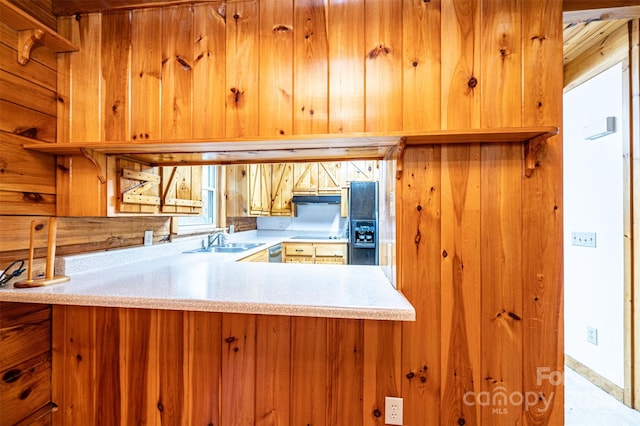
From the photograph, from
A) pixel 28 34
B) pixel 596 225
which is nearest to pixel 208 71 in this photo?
pixel 28 34

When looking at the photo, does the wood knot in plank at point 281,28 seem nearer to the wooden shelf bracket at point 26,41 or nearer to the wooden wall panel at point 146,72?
the wooden wall panel at point 146,72

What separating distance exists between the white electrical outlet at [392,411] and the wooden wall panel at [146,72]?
1.66m

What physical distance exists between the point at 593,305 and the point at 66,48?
4026mm

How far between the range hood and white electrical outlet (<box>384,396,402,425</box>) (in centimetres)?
315

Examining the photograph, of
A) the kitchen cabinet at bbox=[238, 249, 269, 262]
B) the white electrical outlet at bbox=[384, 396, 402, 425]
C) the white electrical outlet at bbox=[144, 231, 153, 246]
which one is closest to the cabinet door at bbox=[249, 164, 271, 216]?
the kitchen cabinet at bbox=[238, 249, 269, 262]

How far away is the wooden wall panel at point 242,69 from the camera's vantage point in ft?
4.28

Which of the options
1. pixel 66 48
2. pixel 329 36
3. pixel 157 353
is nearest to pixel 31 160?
pixel 66 48

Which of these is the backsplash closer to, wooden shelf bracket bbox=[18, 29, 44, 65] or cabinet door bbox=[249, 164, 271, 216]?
cabinet door bbox=[249, 164, 271, 216]

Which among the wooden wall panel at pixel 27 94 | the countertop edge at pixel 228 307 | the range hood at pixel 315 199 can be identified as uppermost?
the wooden wall panel at pixel 27 94

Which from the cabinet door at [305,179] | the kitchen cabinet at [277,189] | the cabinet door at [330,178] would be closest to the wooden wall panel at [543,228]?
the cabinet door at [330,178]

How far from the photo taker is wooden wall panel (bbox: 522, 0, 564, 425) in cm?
116

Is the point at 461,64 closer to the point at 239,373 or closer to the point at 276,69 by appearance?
the point at 276,69

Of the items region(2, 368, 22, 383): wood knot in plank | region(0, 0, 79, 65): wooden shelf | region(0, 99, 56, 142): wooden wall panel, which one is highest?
region(0, 0, 79, 65): wooden shelf

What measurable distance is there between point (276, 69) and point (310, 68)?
16 centimetres
